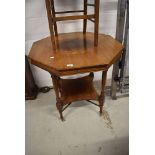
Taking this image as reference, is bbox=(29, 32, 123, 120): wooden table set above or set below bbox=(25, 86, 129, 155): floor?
above

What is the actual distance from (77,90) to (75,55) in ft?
1.63

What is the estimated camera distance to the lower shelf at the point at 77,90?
1.56m

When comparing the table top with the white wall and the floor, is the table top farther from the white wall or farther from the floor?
the floor

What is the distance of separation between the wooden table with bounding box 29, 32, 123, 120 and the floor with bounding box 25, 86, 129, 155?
149 mm

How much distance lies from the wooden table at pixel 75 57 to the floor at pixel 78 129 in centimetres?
15

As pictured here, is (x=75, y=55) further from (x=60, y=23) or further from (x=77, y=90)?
Answer: (x=60, y=23)

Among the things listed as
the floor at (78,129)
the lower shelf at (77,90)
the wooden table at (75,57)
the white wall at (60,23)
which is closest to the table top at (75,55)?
the wooden table at (75,57)

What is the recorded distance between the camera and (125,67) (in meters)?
1.74

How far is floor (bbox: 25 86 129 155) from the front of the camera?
145cm

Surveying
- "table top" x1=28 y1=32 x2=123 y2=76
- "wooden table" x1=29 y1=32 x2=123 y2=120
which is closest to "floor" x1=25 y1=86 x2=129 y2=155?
"wooden table" x1=29 y1=32 x2=123 y2=120

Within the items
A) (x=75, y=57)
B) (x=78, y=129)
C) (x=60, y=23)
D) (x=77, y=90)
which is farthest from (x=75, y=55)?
(x=78, y=129)

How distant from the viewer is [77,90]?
1.65 m
